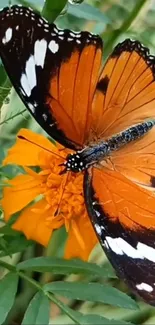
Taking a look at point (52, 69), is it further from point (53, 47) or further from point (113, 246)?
point (113, 246)

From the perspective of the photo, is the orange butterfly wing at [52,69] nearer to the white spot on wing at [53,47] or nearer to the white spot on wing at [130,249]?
the white spot on wing at [53,47]

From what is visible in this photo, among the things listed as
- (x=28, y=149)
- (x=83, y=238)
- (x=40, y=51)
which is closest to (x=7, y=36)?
(x=40, y=51)

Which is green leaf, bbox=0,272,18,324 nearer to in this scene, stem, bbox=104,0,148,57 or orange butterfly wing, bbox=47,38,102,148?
orange butterfly wing, bbox=47,38,102,148

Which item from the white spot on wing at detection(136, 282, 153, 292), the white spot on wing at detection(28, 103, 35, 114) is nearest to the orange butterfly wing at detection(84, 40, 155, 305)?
the white spot on wing at detection(136, 282, 153, 292)

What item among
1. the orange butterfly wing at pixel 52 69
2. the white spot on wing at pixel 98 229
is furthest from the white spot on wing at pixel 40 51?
the white spot on wing at pixel 98 229

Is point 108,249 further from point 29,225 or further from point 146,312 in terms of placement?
point 146,312

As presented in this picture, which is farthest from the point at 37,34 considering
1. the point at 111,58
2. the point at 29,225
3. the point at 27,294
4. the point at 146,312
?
the point at 146,312
